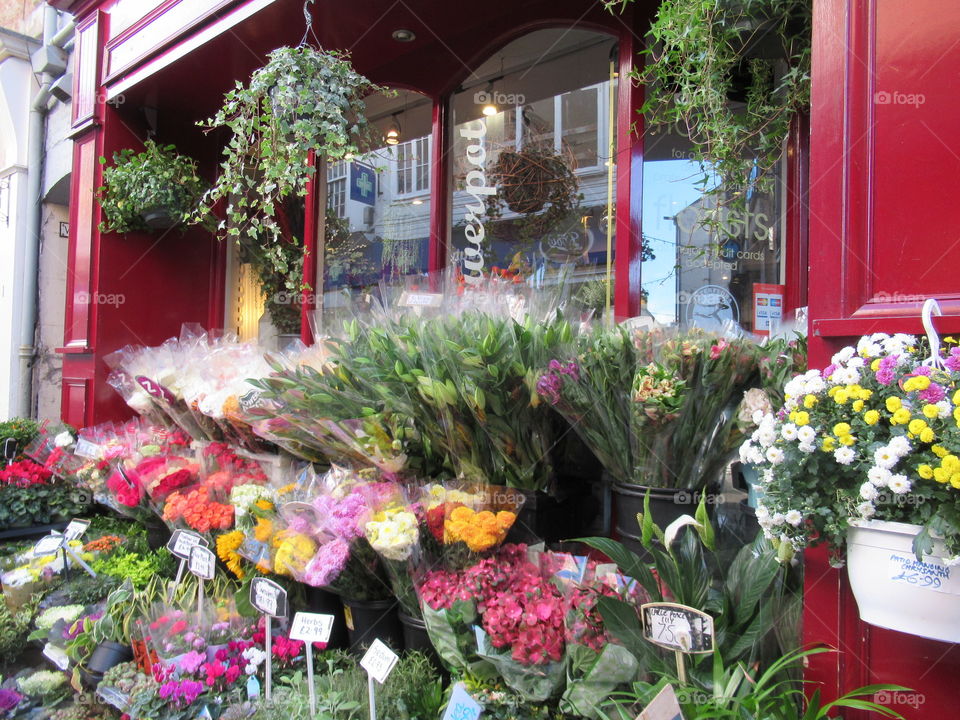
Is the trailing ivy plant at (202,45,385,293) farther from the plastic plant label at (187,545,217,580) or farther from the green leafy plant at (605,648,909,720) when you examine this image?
the green leafy plant at (605,648,909,720)

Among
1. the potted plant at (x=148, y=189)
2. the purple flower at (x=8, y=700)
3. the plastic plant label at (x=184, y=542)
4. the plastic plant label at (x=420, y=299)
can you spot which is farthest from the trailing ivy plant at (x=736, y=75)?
the potted plant at (x=148, y=189)

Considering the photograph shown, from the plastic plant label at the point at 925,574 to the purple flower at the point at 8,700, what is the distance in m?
3.02

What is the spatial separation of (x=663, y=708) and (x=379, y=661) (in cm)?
84

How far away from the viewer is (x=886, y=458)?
1372 millimetres

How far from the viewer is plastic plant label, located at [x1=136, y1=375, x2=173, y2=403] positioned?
390cm

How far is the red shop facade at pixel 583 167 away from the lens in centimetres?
169

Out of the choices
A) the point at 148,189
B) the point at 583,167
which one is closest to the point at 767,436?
the point at 583,167

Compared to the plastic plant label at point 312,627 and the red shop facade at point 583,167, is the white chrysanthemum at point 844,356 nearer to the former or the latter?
the red shop facade at point 583,167

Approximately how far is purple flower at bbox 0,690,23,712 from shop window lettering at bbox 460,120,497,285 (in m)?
3.07

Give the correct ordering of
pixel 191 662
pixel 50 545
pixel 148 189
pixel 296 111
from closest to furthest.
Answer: pixel 191 662 → pixel 50 545 → pixel 296 111 → pixel 148 189

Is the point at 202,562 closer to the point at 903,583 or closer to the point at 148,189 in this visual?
the point at 903,583

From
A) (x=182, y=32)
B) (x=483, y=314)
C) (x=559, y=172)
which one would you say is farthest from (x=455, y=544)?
(x=182, y=32)

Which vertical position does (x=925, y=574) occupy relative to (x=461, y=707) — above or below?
above

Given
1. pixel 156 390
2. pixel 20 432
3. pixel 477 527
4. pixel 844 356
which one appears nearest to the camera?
pixel 844 356
